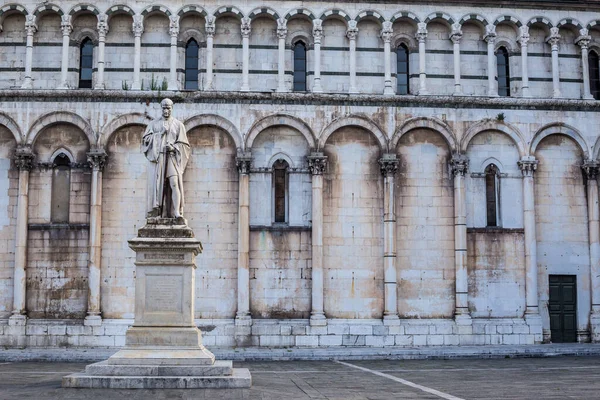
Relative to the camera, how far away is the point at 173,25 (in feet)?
102

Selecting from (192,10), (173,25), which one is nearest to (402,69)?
(192,10)

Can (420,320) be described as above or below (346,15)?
below

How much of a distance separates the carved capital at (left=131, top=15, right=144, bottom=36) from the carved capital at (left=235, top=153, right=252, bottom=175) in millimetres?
6276

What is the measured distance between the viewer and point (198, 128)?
1205 inches

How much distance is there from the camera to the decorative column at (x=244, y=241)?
1163 inches

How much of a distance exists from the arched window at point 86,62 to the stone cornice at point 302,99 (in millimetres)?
1298

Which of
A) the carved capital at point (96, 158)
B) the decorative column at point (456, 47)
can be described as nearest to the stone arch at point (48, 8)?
the carved capital at point (96, 158)

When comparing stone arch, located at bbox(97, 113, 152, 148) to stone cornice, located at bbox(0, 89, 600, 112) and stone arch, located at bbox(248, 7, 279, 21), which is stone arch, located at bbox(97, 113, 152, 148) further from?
stone arch, located at bbox(248, 7, 279, 21)

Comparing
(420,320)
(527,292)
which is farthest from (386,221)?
(527,292)

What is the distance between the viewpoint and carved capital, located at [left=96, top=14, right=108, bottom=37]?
30.8m

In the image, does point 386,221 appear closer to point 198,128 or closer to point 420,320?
point 420,320

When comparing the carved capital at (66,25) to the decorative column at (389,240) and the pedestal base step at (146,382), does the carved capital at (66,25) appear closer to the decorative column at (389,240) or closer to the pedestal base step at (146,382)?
the decorative column at (389,240)

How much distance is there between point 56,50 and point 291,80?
9.35 m

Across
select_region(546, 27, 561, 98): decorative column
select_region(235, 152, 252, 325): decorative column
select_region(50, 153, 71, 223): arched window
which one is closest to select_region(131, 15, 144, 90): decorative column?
select_region(50, 153, 71, 223): arched window
